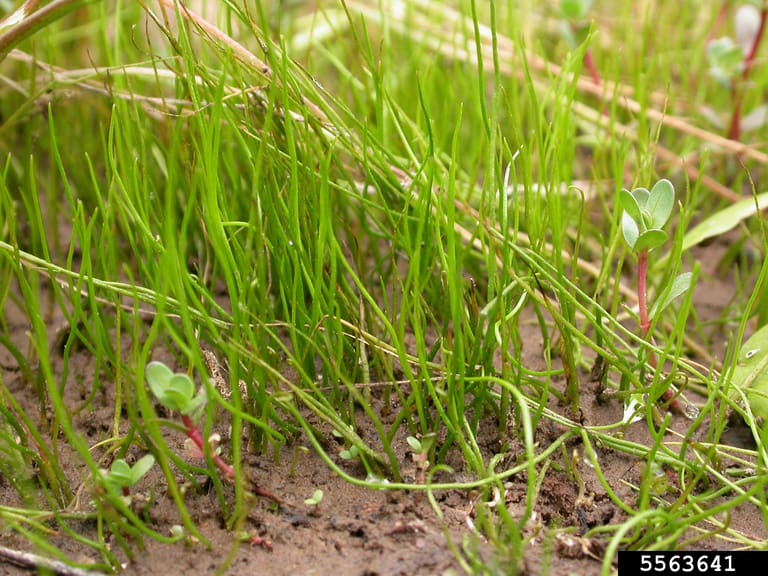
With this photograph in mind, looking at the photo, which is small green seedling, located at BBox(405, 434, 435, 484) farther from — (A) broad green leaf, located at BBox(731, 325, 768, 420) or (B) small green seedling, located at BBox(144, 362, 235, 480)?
(A) broad green leaf, located at BBox(731, 325, 768, 420)

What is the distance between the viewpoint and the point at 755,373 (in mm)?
1163

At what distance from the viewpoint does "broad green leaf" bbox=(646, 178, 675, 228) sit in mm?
1107

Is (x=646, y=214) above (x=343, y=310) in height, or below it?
above

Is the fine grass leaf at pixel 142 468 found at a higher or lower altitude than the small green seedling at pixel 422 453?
higher

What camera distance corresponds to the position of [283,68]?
1.04 m

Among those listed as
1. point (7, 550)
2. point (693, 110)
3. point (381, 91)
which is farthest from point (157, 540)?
point (693, 110)

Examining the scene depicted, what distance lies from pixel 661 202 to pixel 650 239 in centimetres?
6

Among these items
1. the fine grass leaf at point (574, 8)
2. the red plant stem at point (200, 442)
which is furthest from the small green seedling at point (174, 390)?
the fine grass leaf at point (574, 8)

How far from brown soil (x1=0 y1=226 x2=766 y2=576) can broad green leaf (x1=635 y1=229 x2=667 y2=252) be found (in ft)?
0.88

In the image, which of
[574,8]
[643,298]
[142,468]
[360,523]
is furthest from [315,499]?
[574,8]

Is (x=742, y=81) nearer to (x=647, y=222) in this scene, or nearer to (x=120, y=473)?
(x=647, y=222)

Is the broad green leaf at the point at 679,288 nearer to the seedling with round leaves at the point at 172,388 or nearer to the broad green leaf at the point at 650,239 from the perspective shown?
the broad green leaf at the point at 650,239

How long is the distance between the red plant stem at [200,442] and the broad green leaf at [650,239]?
0.59m

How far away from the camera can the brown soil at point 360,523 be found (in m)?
0.95
